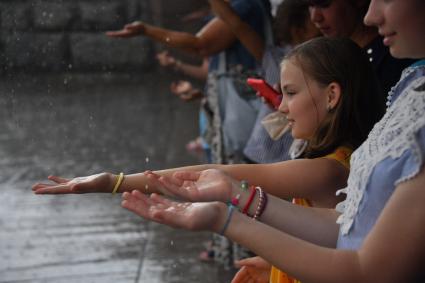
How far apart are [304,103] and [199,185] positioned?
0.50 meters

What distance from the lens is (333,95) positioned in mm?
2443

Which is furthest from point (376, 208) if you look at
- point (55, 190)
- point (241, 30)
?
point (241, 30)

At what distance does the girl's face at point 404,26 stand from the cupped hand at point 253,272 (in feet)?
2.99

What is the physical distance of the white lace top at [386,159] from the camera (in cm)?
172

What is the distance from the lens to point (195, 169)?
7.92 feet

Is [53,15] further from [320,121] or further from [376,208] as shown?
[376,208]

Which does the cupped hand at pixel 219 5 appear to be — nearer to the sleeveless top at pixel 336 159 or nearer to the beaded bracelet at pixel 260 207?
the sleeveless top at pixel 336 159

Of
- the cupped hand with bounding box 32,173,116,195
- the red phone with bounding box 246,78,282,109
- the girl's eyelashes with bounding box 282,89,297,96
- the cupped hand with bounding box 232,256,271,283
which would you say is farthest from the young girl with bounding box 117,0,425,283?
the red phone with bounding box 246,78,282,109

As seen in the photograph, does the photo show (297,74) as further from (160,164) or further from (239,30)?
(160,164)

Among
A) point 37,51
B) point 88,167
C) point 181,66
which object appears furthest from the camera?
point 37,51

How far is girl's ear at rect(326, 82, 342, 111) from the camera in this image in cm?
244

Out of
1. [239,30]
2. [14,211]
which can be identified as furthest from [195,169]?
[14,211]

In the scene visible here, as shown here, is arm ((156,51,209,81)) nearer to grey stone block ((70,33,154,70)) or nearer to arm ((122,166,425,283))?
arm ((122,166,425,283))

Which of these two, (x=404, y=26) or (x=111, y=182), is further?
(x=111, y=182)
